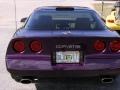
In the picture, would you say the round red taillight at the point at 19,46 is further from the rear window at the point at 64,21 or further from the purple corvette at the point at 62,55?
the rear window at the point at 64,21

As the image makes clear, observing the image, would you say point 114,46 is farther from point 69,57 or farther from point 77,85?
point 77,85

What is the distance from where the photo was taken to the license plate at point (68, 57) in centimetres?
612

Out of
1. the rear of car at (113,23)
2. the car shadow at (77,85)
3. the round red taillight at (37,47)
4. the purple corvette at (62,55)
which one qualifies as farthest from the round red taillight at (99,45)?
the rear of car at (113,23)

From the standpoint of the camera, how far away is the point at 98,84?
722 cm

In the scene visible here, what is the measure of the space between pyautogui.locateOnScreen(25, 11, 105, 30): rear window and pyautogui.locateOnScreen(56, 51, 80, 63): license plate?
806 millimetres

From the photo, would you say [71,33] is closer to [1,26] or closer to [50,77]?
[50,77]

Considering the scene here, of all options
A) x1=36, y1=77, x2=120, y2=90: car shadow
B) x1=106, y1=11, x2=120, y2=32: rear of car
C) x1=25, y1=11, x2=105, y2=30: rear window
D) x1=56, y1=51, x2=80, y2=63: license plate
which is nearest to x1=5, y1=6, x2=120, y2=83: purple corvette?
x1=56, y1=51, x2=80, y2=63: license plate

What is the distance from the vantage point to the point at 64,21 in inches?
287

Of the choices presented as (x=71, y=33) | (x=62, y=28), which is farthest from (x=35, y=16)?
(x=71, y=33)

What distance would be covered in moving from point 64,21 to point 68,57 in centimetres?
129

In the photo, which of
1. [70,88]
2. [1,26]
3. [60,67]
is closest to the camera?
[60,67]

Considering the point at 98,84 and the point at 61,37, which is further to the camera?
the point at 98,84

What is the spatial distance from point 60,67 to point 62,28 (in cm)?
103

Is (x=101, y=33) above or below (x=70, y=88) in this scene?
above
